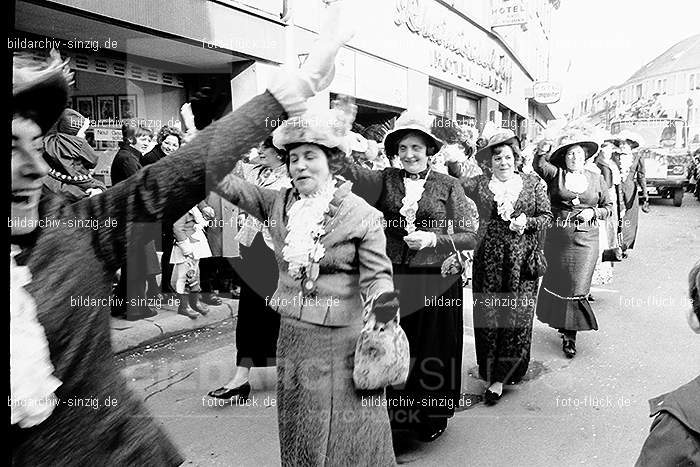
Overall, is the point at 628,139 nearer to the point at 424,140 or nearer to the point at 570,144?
the point at 570,144

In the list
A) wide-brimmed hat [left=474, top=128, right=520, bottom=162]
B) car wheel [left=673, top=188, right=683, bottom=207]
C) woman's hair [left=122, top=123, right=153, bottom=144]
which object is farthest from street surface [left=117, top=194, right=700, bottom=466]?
car wheel [left=673, top=188, right=683, bottom=207]

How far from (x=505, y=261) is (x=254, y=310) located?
1844 mm

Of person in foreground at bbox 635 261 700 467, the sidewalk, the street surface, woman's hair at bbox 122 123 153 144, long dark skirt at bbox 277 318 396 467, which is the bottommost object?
the street surface

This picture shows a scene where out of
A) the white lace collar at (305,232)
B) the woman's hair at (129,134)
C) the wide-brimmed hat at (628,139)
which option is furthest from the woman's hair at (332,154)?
the wide-brimmed hat at (628,139)

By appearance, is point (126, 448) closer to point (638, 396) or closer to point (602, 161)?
point (638, 396)

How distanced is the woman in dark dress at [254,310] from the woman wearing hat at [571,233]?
2.74m

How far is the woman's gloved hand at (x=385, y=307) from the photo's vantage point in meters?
2.39

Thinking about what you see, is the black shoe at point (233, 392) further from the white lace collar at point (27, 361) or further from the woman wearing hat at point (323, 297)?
Answer: the white lace collar at point (27, 361)

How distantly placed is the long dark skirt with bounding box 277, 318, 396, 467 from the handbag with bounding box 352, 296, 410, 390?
4.4 inches

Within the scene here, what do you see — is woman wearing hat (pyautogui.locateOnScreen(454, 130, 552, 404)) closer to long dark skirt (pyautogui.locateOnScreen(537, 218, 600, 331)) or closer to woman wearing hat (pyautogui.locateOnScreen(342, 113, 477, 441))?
woman wearing hat (pyautogui.locateOnScreen(342, 113, 477, 441))

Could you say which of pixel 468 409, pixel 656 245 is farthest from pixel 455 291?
pixel 656 245

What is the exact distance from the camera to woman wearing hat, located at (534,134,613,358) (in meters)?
5.63

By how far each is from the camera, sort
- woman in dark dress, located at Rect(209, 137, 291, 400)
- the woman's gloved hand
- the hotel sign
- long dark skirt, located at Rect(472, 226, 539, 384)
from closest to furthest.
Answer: the woman's gloved hand < woman in dark dress, located at Rect(209, 137, 291, 400) < long dark skirt, located at Rect(472, 226, 539, 384) < the hotel sign

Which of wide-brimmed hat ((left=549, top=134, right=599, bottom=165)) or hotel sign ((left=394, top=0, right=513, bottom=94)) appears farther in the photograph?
hotel sign ((left=394, top=0, right=513, bottom=94))
